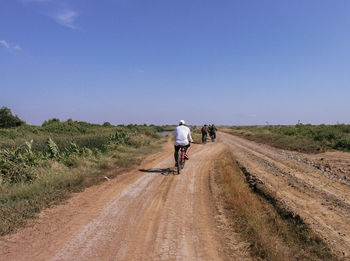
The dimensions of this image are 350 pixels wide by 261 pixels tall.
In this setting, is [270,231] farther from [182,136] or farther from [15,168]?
[15,168]

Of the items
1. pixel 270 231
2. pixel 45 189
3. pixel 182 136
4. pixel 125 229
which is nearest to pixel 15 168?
pixel 45 189

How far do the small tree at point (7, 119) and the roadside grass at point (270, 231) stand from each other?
4732 cm

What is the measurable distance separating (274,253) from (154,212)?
2.67 metres

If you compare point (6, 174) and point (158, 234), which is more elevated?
point (6, 174)

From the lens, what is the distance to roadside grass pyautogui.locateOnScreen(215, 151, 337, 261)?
11.7 feet

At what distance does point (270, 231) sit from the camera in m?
4.43

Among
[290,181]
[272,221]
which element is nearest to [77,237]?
[272,221]

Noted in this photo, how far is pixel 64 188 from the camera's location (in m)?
6.87

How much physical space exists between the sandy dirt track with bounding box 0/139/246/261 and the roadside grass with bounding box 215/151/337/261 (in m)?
0.55

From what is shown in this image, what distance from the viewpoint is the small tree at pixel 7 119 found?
4019 centimetres

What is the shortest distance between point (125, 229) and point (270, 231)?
2.95m

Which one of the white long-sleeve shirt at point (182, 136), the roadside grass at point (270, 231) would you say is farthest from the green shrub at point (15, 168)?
the roadside grass at point (270, 231)

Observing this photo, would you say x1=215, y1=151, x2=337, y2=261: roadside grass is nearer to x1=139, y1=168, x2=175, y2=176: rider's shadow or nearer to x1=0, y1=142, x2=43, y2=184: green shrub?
x1=139, y1=168, x2=175, y2=176: rider's shadow

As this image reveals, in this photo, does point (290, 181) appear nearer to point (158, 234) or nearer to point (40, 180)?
point (158, 234)
